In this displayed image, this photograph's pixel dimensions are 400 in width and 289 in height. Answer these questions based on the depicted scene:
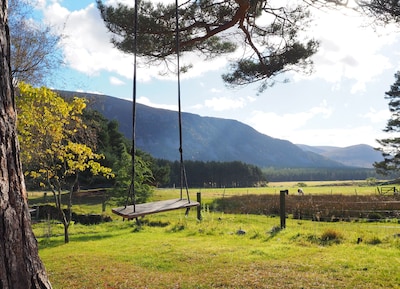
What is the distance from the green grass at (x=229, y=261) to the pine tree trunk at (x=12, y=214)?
294 centimetres

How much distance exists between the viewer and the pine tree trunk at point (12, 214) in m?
1.79

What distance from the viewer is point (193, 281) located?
4.73 metres

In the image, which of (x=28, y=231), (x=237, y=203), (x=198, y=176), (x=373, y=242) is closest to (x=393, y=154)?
(x=237, y=203)

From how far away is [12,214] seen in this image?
72.2 inches

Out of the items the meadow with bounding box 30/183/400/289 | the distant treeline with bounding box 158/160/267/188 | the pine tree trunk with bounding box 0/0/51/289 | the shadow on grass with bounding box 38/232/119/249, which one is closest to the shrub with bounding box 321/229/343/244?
the meadow with bounding box 30/183/400/289

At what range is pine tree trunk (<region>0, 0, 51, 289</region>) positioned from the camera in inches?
70.7

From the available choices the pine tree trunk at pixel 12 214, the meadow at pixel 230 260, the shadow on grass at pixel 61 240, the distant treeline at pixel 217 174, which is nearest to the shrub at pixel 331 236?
the meadow at pixel 230 260

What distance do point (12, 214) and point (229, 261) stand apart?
14.8 feet

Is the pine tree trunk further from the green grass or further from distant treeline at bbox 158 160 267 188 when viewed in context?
distant treeline at bbox 158 160 267 188

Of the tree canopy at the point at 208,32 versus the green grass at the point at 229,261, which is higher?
the tree canopy at the point at 208,32

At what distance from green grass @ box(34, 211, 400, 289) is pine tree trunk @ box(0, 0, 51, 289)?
2941 mm

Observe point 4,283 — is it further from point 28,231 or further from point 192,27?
point 192,27

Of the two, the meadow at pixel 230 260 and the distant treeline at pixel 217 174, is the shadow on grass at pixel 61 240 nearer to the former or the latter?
the meadow at pixel 230 260

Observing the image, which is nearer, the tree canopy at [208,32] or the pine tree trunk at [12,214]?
the pine tree trunk at [12,214]
